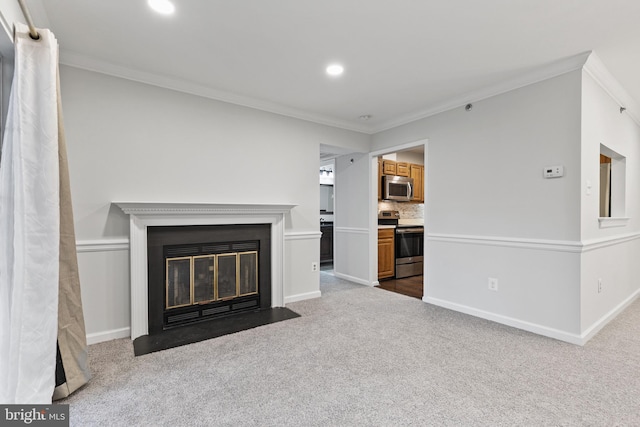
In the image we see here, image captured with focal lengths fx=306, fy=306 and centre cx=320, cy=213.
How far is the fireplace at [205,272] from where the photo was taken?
2.92 m

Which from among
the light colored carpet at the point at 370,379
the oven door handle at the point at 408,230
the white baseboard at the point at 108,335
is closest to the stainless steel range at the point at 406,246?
the oven door handle at the point at 408,230

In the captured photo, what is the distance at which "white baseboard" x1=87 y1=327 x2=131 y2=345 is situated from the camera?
2.64 m

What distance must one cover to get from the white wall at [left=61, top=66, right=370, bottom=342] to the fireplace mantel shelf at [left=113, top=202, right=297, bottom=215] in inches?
7.4

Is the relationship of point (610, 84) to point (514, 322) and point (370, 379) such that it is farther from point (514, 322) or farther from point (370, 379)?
point (370, 379)

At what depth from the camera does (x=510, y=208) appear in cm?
307

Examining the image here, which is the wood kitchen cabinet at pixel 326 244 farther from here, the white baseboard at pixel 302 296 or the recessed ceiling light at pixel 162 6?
the recessed ceiling light at pixel 162 6

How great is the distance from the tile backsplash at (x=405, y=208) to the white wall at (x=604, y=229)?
3.09 m

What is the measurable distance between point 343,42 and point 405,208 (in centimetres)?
427

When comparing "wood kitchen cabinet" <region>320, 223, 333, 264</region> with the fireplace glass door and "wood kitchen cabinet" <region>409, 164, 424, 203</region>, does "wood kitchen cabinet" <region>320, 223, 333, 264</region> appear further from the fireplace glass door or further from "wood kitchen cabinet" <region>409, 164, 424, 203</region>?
the fireplace glass door

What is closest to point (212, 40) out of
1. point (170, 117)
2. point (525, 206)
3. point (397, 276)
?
point (170, 117)

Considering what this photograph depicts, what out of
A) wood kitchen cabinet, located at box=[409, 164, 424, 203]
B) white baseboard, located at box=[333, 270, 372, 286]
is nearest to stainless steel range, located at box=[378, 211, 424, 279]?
wood kitchen cabinet, located at box=[409, 164, 424, 203]

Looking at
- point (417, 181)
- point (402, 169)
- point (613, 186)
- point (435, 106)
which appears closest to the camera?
point (435, 106)

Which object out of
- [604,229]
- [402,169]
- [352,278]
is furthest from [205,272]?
[604,229]

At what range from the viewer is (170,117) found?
3.07 metres
